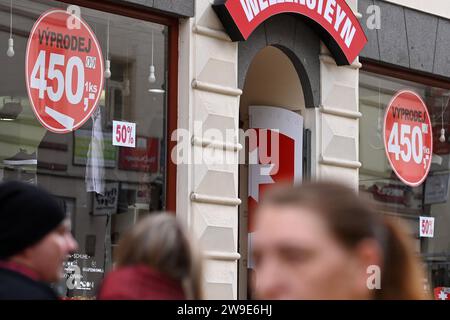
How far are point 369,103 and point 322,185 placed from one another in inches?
437

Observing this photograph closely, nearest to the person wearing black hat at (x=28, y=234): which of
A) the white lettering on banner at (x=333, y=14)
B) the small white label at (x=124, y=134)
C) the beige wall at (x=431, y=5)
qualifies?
the small white label at (x=124, y=134)

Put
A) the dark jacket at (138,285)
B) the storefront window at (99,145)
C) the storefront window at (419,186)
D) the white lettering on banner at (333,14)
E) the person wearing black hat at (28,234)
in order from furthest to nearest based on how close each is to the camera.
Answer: the storefront window at (419,186) < the white lettering on banner at (333,14) < the storefront window at (99,145) < the person wearing black hat at (28,234) < the dark jacket at (138,285)

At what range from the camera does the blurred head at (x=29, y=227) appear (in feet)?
12.6

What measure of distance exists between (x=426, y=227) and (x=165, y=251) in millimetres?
11233

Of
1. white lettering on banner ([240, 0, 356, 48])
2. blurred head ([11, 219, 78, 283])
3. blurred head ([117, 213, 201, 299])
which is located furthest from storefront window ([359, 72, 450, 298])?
blurred head ([117, 213, 201, 299])

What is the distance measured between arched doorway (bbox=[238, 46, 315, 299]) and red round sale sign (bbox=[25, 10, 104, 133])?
2588 mm

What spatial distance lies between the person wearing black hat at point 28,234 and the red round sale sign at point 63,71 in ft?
20.7

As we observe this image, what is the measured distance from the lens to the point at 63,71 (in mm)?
10398

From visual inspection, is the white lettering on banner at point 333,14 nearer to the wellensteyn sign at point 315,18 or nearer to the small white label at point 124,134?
the wellensteyn sign at point 315,18

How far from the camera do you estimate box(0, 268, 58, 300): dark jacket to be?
3.68 metres

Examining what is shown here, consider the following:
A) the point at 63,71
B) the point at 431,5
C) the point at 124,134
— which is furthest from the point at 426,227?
the point at 63,71

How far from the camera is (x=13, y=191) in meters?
3.87
